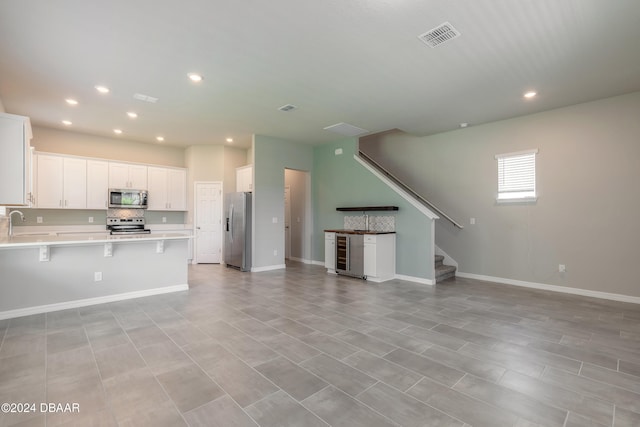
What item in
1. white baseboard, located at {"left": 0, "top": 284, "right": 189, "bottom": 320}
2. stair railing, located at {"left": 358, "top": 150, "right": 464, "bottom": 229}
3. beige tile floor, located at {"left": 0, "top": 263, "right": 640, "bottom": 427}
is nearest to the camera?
beige tile floor, located at {"left": 0, "top": 263, "right": 640, "bottom": 427}

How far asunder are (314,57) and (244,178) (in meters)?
4.60

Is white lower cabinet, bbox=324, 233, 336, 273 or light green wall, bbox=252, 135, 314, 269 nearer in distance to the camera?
white lower cabinet, bbox=324, 233, 336, 273

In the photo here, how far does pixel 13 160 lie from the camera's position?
11.1 feet

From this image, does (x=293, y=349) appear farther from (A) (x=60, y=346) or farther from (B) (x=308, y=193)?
(B) (x=308, y=193)

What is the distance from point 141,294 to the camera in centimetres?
447

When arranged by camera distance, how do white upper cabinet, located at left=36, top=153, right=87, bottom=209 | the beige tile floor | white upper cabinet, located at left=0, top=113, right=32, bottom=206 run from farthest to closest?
1. white upper cabinet, located at left=36, top=153, right=87, bottom=209
2. white upper cabinet, located at left=0, top=113, right=32, bottom=206
3. the beige tile floor

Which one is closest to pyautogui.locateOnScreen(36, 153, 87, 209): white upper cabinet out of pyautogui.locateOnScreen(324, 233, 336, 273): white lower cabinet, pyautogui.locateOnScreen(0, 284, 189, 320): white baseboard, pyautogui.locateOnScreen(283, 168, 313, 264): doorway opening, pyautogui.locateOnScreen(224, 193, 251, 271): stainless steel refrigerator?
pyautogui.locateOnScreen(224, 193, 251, 271): stainless steel refrigerator

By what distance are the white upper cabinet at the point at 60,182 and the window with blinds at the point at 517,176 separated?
28.0 feet

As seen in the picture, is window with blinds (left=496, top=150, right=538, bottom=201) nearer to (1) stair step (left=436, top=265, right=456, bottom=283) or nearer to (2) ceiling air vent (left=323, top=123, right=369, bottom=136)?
(1) stair step (left=436, top=265, right=456, bottom=283)

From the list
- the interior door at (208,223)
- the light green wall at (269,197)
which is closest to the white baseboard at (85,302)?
the light green wall at (269,197)

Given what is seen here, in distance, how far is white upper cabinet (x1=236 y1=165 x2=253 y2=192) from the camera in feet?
23.6

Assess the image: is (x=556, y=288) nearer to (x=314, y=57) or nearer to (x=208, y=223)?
(x=314, y=57)

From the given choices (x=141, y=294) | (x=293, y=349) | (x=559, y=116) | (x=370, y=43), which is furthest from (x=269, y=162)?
(x=559, y=116)

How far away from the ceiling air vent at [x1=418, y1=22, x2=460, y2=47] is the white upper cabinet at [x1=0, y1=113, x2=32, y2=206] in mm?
4518
